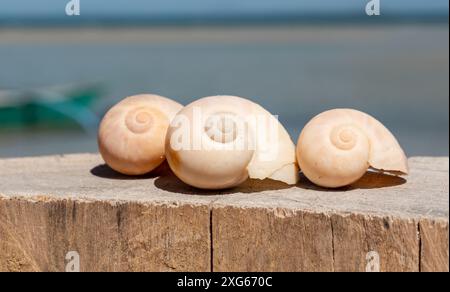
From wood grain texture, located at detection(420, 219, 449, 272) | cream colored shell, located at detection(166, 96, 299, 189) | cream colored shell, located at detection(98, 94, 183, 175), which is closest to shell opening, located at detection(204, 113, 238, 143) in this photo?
cream colored shell, located at detection(166, 96, 299, 189)

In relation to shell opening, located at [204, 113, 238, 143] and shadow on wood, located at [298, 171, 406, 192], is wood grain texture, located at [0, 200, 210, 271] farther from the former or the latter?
shadow on wood, located at [298, 171, 406, 192]

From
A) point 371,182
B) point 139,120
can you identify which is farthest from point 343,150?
point 139,120

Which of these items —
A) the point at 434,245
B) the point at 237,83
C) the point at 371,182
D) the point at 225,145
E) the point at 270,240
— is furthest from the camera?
the point at 237,83

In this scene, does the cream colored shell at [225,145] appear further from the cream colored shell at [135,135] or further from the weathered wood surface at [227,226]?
the cream colored shell at [135,135]

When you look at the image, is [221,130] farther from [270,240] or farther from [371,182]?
[371,182]
